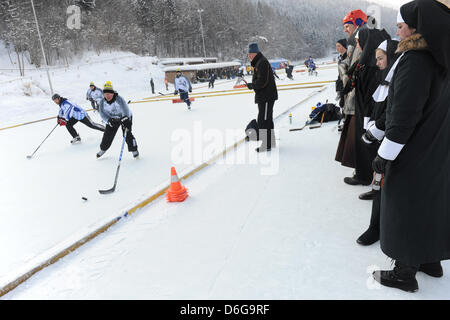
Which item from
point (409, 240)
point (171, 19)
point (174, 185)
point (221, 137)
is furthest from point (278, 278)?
point (171, 19)

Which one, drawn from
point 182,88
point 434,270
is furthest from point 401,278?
point 182,88

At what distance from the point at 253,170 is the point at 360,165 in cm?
154

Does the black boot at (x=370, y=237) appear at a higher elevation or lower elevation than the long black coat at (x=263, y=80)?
lower

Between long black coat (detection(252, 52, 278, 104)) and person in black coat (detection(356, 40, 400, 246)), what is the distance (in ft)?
8.84

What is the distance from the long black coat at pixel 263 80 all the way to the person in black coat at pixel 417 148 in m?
3.37

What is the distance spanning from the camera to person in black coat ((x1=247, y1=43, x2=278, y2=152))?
4922 mm

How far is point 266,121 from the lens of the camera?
205 inches

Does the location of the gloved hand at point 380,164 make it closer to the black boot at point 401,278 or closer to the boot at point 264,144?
the black boot at point 401,278

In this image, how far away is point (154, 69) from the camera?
41.6m

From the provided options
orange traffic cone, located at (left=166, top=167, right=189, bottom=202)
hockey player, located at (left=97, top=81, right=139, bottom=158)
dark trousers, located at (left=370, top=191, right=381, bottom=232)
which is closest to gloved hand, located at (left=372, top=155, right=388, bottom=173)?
dark trousers, located at (left=370, top=191, right=381, bottom=232)

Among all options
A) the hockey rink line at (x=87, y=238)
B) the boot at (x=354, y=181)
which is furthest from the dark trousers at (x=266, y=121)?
the boot at (x=354, y=181)

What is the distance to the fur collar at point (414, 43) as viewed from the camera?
153 centimetres

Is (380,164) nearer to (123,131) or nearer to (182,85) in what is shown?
(123,131)

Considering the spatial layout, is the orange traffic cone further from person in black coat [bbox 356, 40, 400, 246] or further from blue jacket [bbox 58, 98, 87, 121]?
blue jacket [bbox 58, 98, 87, 121]
